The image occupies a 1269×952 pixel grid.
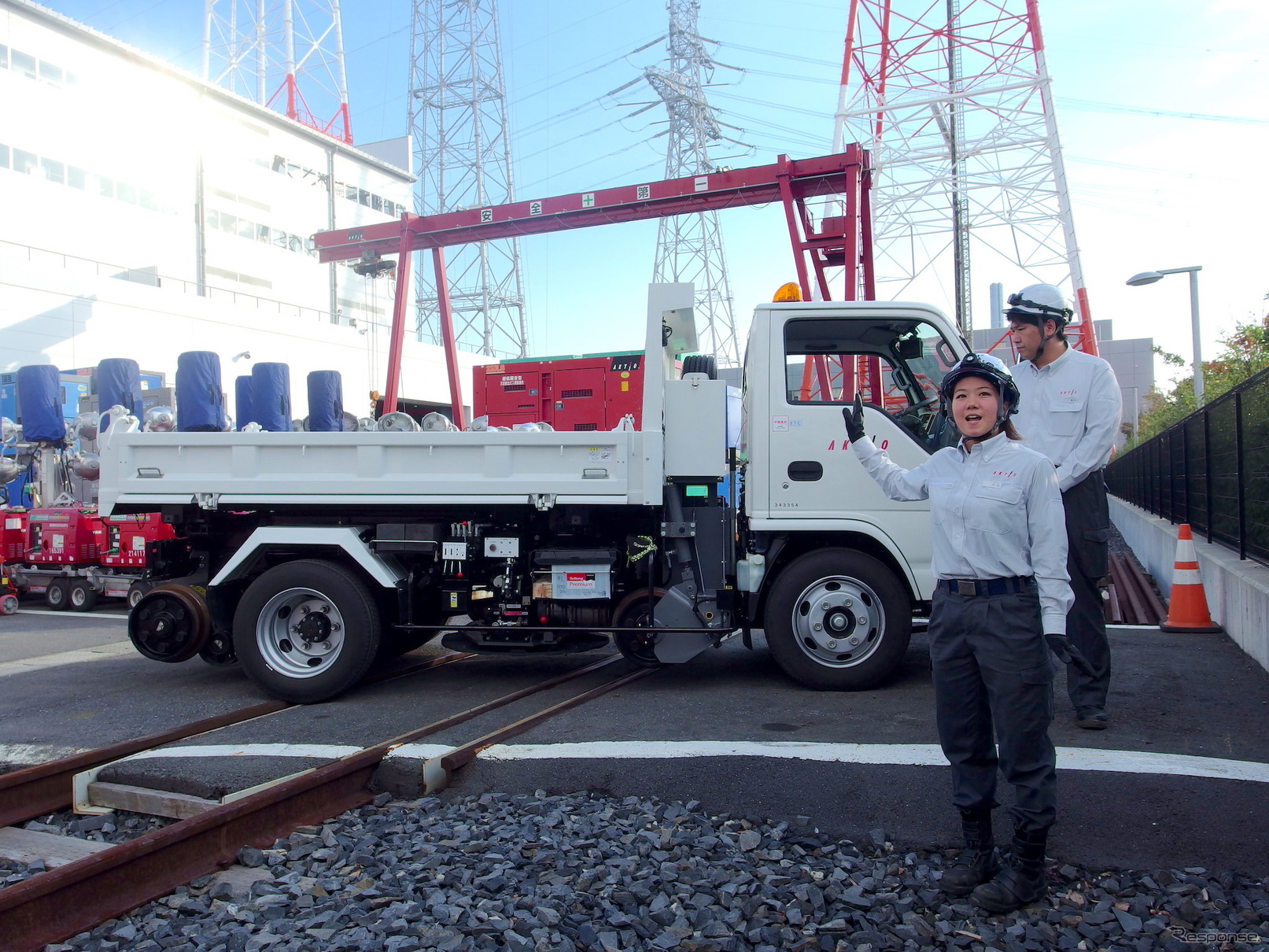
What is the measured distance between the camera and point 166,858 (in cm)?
334

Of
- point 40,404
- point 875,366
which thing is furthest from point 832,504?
point 40,404

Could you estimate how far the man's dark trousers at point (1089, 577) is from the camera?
4.43 m

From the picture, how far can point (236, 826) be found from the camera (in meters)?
3.62

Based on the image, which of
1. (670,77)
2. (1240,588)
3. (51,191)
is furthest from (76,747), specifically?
(670,77)

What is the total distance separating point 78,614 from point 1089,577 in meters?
12.1

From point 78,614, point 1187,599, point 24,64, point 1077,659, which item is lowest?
point 78,614

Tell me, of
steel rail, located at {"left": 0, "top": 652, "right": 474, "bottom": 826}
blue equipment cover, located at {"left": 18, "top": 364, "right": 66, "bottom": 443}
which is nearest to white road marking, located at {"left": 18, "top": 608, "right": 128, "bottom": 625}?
blue equipment cover, located at {"left": 18, "top": 364, "right": 66, "bottom": 443}

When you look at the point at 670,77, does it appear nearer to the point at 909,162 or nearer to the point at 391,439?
the point at 909,162

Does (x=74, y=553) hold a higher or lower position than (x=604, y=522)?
lower

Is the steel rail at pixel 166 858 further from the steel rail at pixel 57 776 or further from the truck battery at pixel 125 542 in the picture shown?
the truck battery at pixel 125 542

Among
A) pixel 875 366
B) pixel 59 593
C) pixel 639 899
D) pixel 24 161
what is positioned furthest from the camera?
pixel 24 161

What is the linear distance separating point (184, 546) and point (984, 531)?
5.36m

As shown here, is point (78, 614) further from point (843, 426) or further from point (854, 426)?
point (854, 426)

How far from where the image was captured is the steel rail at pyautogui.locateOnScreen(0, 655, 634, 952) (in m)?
2.90
